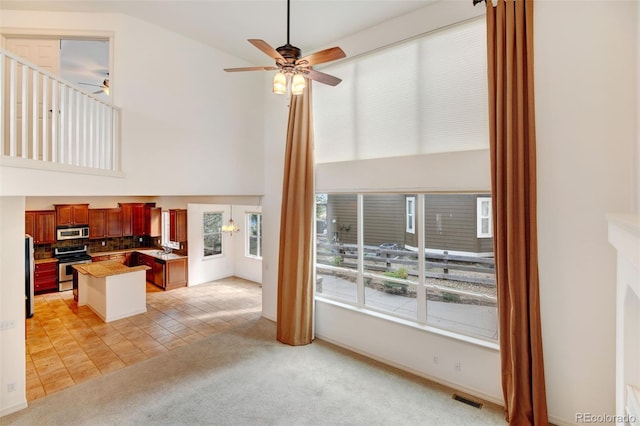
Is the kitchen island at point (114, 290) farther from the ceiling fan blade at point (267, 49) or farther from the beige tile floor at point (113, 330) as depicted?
the ceiling fan blade at point (267, 49)

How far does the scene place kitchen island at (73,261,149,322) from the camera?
6.16 metres

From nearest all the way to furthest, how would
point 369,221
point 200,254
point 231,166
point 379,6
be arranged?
point 379,6
point 369,221
point 231,166
point 200,254

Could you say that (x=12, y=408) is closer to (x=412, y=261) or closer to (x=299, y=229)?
(x=299, y=229)

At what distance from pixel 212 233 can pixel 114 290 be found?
335 centimetres

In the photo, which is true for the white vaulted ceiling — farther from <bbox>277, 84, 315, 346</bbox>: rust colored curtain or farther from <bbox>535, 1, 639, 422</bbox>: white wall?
<bbox>535, 1, 639, 422</bbox>: white wall

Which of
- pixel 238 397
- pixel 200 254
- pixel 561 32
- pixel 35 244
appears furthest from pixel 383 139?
pixel 35 244

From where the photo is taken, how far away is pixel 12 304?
11.4 feet

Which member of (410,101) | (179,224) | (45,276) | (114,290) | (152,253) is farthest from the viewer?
(152,253)

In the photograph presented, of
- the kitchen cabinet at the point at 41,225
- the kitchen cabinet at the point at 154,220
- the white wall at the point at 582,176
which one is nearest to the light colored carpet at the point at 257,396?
the white wall at the point at 582,176

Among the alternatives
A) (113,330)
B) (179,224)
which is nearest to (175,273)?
(179,224)

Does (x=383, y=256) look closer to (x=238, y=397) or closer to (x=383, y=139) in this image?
(x=383, y=139)

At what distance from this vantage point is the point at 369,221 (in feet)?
15.4

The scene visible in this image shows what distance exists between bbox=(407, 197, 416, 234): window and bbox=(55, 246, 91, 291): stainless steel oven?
9175 mm

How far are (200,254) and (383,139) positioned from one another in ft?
22.7
